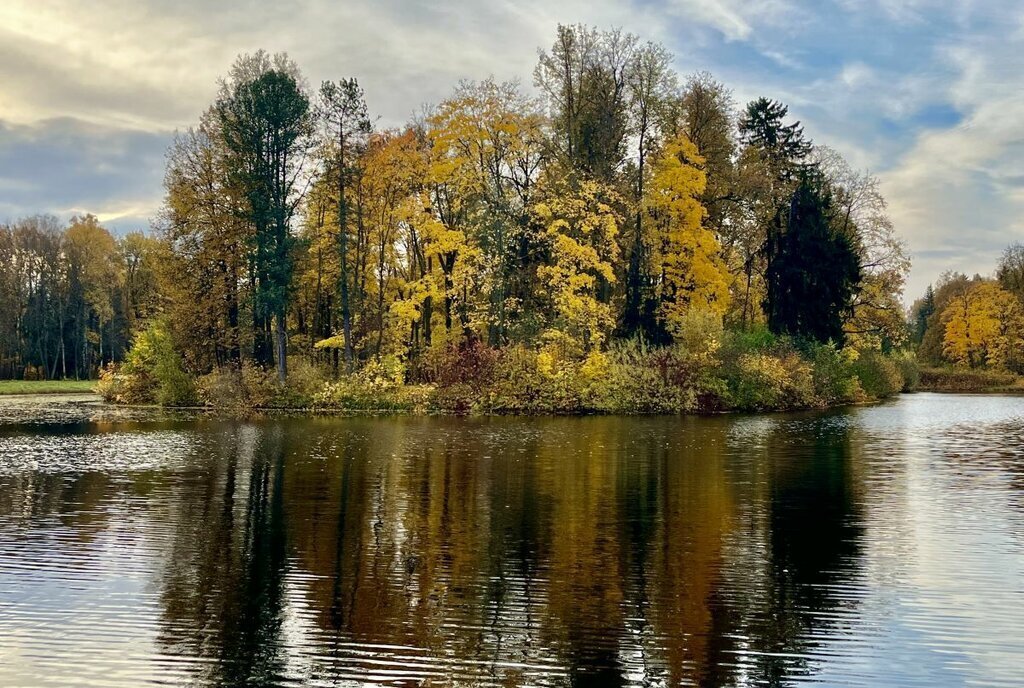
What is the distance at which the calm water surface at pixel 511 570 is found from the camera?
23.9ft

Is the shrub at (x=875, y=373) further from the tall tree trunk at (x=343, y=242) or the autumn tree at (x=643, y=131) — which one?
the tall tree trunk at (x=343, y=242)

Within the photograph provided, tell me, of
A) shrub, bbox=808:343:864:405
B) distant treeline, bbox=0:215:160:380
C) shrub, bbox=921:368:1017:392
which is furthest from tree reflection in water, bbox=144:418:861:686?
distant treeline, bbox=0:215:160:380

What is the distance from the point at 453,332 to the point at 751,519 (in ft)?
104

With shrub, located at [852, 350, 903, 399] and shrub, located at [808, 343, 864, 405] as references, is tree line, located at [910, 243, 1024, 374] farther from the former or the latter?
shrub, located at [808, 343, 864, 405]

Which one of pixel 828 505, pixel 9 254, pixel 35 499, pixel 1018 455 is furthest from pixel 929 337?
pixel 9 254

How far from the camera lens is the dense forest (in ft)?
134

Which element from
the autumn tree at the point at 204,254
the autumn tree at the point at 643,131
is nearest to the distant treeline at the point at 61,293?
the autumn tree at the point at 204,254

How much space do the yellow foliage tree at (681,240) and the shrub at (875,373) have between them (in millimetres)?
14474

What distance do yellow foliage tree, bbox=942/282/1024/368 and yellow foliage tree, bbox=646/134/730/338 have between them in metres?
45.2

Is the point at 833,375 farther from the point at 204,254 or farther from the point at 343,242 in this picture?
the point at 204,254

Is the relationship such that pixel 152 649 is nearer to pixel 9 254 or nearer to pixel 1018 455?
pixel 1018 455

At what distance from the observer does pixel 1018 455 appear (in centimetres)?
2317

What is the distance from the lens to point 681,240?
42.9 m

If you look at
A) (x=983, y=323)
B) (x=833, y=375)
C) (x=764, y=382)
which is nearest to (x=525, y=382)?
(x=764, y=382)
